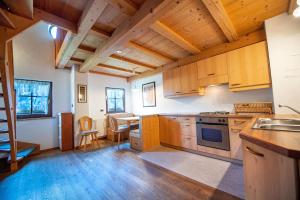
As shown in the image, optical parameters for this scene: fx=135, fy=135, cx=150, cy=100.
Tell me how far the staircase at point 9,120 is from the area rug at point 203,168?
8.50 ft

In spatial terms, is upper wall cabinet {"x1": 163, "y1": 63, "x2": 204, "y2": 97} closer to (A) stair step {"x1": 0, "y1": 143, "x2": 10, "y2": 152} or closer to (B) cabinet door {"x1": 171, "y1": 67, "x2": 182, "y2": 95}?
(B) cabinet door {"x1": 171, "y1": 67, "x2": 182, "y2": 95}

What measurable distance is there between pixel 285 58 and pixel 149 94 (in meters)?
3.84

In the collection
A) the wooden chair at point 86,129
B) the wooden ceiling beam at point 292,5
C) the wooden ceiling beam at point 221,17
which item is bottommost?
the wooden chair at point 86,129

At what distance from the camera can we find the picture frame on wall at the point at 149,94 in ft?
16.9

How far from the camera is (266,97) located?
2.72m

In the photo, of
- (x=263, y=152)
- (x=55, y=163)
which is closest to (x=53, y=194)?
(x=55, y=163)

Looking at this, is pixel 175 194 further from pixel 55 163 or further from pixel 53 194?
pixel 55 163

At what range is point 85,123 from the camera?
173 inches

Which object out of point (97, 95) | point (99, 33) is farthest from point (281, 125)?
point (97, 95)

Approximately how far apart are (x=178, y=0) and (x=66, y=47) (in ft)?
8.30

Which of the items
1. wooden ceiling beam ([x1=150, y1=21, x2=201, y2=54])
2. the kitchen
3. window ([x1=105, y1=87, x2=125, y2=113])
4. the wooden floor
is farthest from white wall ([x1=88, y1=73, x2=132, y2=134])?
wooden ceiling beam ([x1=150, y1=21, x2=201, y2=54])

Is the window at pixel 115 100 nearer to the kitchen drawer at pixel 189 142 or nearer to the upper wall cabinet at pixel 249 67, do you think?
Result: the kitchen drawer at pixel 189 142

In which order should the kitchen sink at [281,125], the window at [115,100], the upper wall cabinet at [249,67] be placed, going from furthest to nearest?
the window at [115,100], the upper wall cabinet at [249,67], the kitchen sink at [281,125]

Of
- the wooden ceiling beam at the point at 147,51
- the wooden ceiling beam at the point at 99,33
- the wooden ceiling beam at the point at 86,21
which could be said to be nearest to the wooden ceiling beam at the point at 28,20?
the wooden ceiling beam at the point at 86,21
